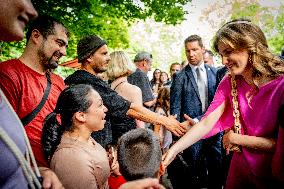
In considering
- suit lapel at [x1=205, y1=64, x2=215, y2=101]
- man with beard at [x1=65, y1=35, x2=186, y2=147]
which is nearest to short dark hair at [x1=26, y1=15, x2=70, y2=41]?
man with beard at [x1=65, y1=35, x2=186, y2=147]

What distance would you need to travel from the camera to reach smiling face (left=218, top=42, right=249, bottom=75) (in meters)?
2.94

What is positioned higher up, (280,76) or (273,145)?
(280,76)

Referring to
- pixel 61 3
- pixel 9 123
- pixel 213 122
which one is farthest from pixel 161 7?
pixel 9 123

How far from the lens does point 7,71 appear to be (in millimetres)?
3145

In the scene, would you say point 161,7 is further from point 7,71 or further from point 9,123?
point 9,123

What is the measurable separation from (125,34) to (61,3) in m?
7.83

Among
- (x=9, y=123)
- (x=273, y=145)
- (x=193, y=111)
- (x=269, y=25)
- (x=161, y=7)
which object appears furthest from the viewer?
(x=269, y=25)

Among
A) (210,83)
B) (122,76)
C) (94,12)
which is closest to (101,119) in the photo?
(122,76)

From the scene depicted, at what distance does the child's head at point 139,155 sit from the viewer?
4.87 ft

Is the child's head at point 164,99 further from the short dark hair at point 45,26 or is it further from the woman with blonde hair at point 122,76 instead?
the short dark hair at point 45,26

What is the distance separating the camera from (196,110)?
5.66 metres

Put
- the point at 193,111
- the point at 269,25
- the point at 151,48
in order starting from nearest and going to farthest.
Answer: the point at 193,111
the point at 269,25
the point at 151,48

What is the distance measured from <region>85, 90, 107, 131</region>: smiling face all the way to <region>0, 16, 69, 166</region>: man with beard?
512mm

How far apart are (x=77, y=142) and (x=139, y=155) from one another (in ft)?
4.25
